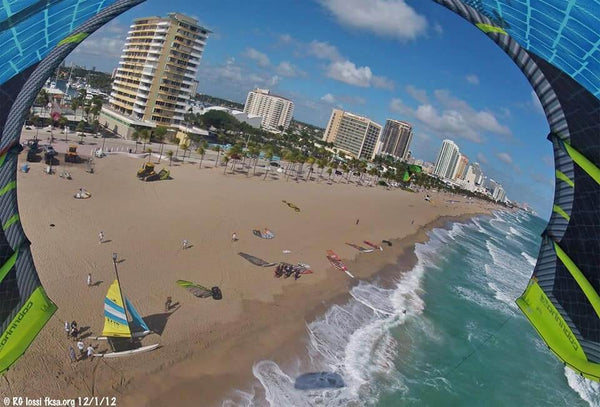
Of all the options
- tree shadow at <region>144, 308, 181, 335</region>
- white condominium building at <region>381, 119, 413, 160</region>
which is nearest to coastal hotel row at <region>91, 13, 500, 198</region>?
tree shadow at <region>144, 308, 181, 335</region>

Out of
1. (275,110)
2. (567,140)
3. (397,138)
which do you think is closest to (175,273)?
(567,140)

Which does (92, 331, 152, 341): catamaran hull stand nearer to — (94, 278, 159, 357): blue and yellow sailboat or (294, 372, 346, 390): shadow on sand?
(94, 278, 159, 357): blue and yellow sailboat

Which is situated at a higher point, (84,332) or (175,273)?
(175,273)

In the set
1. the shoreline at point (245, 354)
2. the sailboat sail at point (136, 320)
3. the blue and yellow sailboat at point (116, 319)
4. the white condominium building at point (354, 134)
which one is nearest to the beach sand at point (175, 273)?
the shoreline at point (245, 354)

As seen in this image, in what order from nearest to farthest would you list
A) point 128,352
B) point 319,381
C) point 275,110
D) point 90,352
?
point 90,352
point 128,352
point 319,381
point 275,110

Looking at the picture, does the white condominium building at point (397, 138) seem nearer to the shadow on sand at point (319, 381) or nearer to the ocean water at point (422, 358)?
the ocean water at point (422, 358)

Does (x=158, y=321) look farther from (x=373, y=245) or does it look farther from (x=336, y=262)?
(x=373, y=245)

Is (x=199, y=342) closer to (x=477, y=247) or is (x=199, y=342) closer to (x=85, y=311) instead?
(x=85, y=311)
